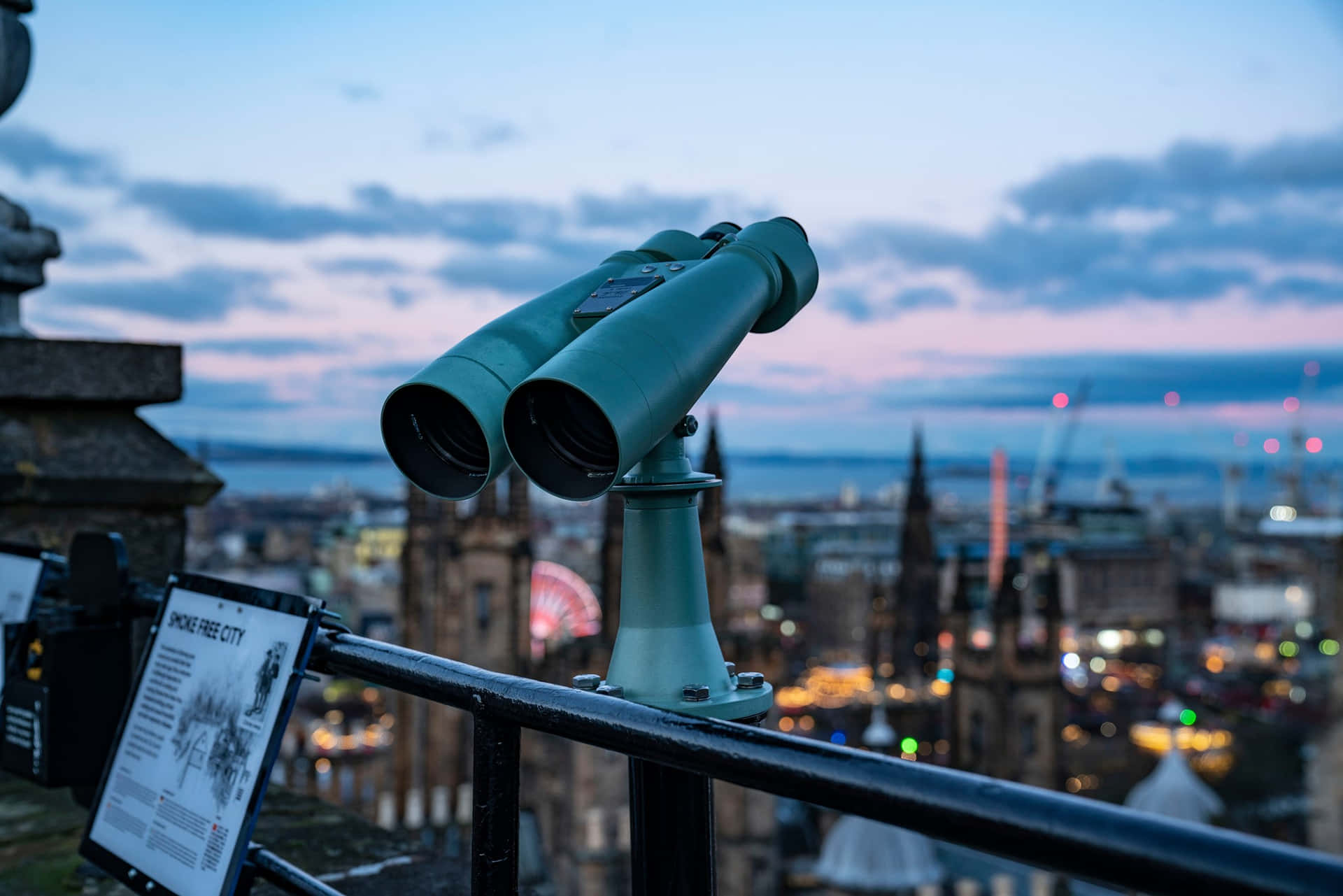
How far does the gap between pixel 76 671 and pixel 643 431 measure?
260 centimetres

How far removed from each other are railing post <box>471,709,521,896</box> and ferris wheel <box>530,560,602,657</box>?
51811 mm

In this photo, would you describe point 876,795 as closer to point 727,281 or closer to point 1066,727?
point 727,281

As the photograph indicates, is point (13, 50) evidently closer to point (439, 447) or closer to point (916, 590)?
point (439, 447)

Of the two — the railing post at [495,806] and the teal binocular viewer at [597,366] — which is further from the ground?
the teal binocular viewer at [597,366]

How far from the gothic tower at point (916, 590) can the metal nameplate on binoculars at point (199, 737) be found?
4625cm

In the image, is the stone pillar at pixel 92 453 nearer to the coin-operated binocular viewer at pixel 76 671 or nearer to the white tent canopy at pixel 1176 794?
the coin-operated binocular viewer at pixel 76 671

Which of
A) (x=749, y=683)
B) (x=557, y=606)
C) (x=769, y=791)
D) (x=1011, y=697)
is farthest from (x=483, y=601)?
(x=769, y=791)

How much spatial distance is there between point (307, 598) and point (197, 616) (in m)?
0.62

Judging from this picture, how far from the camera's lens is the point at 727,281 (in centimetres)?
241

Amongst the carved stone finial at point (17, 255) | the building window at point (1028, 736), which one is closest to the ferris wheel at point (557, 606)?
the building window at point (1028, 736)

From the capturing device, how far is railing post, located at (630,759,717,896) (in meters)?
2.17

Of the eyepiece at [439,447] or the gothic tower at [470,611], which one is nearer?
the eyepiece at [439,447]

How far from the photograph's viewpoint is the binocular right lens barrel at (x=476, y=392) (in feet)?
7.68

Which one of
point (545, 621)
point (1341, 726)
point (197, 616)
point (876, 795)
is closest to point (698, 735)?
point (876, 795)
